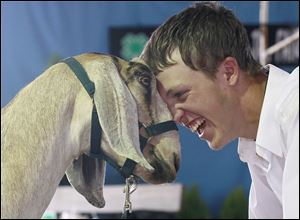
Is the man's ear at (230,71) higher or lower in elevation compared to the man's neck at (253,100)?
higher

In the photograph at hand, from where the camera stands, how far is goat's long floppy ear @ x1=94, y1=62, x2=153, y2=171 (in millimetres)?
779

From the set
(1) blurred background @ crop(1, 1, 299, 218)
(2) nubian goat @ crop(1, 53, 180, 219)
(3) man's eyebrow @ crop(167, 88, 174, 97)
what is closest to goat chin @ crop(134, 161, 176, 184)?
(2) nubian goat @ crop(1, 53, 180, 219)

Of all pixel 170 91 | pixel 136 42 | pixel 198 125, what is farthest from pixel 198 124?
pixel 136 42

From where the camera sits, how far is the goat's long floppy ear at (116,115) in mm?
779

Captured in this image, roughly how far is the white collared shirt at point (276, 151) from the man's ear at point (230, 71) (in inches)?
2.1

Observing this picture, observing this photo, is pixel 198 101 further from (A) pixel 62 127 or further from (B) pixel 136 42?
(B) pixel 136 42

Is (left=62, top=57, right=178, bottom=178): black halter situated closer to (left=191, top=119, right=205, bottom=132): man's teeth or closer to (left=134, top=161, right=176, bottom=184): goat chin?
(left=134, top=161, right=176, bottom=184): goat chin

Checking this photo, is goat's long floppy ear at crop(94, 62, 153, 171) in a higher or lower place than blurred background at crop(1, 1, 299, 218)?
higher

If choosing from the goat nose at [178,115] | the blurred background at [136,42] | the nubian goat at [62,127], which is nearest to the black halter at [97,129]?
the nubian goat at [62,127]

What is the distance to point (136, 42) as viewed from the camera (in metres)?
2.37

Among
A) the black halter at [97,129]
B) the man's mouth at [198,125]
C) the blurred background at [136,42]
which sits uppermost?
the black halter at [97,129]

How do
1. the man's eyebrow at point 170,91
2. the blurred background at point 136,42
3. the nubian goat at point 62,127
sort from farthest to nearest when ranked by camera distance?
the blurred background at point 136,42, the man's eyebrow at point 170,91, the nubian goat at point 62,127

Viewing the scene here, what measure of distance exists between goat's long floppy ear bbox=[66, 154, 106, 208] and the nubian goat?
0.02 metres

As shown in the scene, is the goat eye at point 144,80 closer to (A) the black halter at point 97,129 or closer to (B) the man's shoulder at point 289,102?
(A) the black halter at point 97,129
